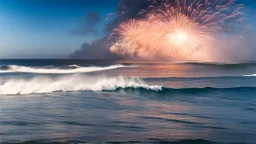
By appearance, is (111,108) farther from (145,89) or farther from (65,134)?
(145,89)

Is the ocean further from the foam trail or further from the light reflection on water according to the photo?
the foam trail

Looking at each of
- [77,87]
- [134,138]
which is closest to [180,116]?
[134,138]

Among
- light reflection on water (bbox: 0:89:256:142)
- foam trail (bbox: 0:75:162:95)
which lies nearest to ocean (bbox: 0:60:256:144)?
light reflection on water (bbox: 0:89:256:142)

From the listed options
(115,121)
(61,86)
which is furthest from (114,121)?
(61,86)

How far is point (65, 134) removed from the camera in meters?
10.9

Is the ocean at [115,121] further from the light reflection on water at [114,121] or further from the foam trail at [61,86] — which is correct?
the foam trail at [61,86]

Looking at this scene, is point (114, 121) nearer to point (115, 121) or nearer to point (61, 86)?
point (115, 121)

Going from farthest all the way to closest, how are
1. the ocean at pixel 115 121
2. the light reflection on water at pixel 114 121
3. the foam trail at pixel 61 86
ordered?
1. the foam trail at pixel 61 86
2. the light reflection on water at pixel 114 121
3. the ocean at pixel 115 121

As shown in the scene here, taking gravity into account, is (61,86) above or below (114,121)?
above

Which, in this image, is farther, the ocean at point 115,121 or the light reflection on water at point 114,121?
the light reflection on water at point 114,121

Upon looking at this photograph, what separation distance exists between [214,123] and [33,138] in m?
7.86

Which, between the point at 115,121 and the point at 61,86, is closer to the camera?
the point at 115,121

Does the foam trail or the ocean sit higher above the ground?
the foam trail

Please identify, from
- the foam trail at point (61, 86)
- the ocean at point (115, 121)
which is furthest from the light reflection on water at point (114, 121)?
the foam trail at point (61, 86)
